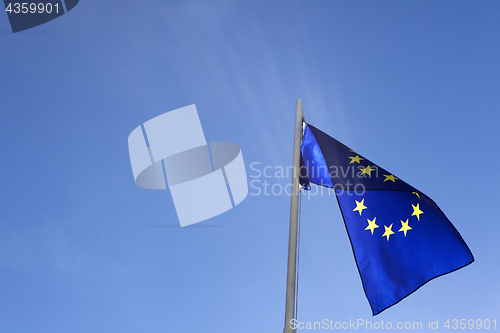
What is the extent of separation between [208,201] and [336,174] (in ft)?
31.2

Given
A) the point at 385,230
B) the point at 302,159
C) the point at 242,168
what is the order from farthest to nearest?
1. the point at 242,168
2. the point at 302,159
3. the point at 385,230

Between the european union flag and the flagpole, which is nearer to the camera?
the flagpole

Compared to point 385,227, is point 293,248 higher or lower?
higher

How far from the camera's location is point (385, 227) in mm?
8188

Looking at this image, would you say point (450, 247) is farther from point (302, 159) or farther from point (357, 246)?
point (302, 159)

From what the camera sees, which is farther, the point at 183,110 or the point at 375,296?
the point at 183,110

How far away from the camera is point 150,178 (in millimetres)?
16516

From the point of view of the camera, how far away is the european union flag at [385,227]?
7.70 meters

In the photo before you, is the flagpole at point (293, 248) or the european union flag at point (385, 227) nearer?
the flagpole at point (293, 248)

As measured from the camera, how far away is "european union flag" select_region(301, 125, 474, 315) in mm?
7699

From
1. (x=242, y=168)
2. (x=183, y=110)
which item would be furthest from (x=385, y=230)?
(x=183, y=110)

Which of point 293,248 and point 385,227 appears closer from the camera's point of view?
point 293,248

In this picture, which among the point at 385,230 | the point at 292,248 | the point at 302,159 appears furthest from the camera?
the point at 302,159

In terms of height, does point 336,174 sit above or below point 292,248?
above
